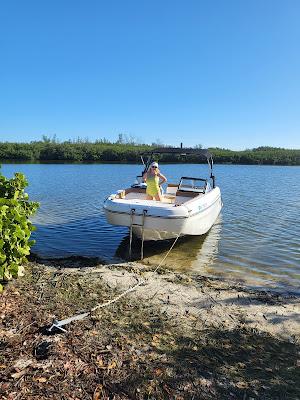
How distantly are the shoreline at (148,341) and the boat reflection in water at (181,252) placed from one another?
1.80 m

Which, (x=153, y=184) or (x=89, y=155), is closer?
(x=153, y=184)

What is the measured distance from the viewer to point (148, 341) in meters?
4.47

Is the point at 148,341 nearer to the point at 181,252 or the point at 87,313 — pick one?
the point at 87,313

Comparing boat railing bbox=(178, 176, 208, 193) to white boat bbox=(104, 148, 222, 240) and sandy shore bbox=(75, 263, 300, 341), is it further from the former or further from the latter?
sandy shore bbox=(75, 263, 300, 341)

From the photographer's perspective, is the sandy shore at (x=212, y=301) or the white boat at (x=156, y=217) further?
the white boat at (x=156, y=217)

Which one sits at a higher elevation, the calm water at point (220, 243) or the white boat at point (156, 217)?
the white boat at point (156, 217)

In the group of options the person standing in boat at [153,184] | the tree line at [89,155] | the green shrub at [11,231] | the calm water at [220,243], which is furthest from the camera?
the tree line at [89,155]

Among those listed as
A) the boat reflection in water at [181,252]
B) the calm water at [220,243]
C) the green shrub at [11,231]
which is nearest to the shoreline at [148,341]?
the green shrub at [11,231]

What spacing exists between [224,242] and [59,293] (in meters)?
6.24

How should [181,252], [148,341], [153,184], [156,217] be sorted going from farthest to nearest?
[153,184] < [181,252] < [156,217] < [148,341]

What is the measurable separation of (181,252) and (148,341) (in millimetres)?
5349

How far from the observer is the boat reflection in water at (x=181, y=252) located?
8664 mm

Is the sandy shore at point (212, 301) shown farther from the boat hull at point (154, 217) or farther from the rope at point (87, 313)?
the boat hull at point (154, 217)

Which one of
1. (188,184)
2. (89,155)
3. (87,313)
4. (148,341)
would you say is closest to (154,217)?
(87,313)
